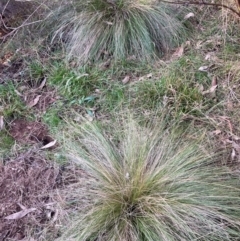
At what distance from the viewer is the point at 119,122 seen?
3164 millimetres

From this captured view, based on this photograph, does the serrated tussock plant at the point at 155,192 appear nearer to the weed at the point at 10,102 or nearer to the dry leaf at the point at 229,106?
Answer: the dry leaf at the point at 229,106

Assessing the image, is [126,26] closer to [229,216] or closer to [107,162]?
[107,162]

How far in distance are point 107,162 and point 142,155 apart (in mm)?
219

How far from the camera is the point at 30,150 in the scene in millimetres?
3168

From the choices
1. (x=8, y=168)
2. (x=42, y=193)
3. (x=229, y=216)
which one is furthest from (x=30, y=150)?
(x=229, y=216)

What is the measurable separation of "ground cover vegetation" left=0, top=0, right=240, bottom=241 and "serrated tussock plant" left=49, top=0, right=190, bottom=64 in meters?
0.01

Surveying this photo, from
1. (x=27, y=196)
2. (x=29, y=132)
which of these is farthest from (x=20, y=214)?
(x=29, y=132)

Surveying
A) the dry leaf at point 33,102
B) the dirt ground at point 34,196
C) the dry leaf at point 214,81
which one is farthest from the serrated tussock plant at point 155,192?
the dry leaf at point 33,102

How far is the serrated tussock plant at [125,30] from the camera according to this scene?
13.1 feet

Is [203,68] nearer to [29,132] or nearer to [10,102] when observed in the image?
[29,132]

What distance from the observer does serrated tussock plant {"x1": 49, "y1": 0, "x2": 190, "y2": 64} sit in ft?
13.1

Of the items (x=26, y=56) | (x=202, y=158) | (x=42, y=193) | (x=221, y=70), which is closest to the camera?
(x=202, y=158)

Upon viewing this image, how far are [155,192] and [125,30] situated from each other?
2.01m

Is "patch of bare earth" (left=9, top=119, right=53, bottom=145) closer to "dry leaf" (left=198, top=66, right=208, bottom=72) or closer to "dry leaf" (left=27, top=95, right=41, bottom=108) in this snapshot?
"dry leaf" (left=27, top=95, right=41, bottom=108)
